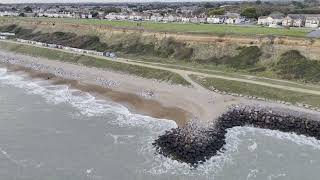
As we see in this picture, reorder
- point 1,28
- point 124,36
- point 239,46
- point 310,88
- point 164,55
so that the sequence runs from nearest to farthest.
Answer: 1. point 310,88
2. point 239,46
3. point 164,55
4. point 124,36
5. point 1,28

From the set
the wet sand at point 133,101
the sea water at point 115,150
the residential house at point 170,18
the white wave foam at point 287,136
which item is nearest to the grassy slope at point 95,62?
the wet sand at point 133,101

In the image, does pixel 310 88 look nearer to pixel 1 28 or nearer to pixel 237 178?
pixel 237 178

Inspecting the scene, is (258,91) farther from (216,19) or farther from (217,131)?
(216,19)

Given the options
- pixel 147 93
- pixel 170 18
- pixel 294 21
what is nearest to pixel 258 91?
pixel 147 93

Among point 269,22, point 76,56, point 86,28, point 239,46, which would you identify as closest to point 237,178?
point 239,46

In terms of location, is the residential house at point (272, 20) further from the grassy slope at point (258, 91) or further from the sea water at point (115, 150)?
the sea water at point (115, 150)
